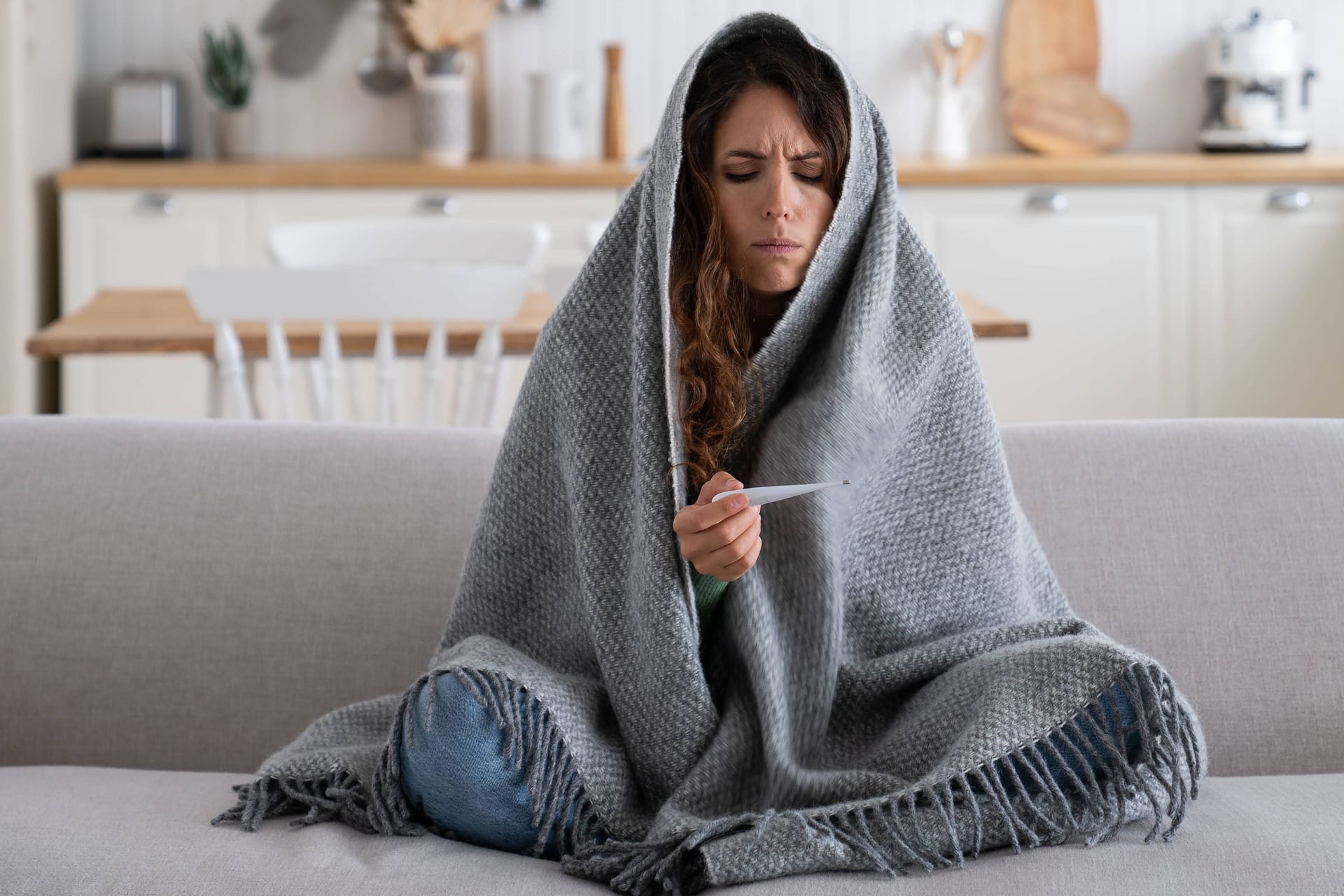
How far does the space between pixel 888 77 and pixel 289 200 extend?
159 cm

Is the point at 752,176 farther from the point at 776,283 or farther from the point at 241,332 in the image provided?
the point at 241,332

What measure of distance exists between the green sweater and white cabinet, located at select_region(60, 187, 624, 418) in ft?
7.53

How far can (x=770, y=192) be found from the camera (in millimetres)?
1188

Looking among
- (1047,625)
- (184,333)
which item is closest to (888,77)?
(184,333)

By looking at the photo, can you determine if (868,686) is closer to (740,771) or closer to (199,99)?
(740,771)

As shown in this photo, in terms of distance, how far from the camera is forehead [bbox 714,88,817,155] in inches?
46.9

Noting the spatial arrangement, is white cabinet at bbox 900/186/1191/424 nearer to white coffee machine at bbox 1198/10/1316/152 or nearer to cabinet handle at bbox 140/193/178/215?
white coffee machine at bbox 1198/10/1316/152

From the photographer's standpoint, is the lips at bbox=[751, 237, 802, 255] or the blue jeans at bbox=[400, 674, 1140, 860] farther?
the lips at bbox=[751, 237, 802, 255]

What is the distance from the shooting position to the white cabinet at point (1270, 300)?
11.3 ft

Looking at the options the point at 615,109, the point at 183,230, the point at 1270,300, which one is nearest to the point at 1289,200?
the point at 1270,300

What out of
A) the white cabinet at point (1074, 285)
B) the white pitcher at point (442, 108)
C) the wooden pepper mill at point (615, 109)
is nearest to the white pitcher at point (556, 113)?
the wooden pepper mill at point (615, 109)

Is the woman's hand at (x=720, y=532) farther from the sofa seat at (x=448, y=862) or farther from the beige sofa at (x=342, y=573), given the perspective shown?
the beige sofa at (x=342, y=573)

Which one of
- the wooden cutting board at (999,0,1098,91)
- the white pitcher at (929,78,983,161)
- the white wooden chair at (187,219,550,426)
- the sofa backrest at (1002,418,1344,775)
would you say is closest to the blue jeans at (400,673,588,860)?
the sofa backrest at (1002,418,1344,775)

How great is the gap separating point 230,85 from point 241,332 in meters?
1.70
